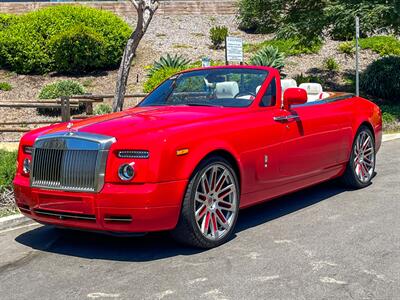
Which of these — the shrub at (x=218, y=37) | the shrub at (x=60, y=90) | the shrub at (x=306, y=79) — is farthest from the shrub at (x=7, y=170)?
the shrub at (x=218, y=37)

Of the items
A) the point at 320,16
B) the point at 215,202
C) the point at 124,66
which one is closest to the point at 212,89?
the point at 215,202

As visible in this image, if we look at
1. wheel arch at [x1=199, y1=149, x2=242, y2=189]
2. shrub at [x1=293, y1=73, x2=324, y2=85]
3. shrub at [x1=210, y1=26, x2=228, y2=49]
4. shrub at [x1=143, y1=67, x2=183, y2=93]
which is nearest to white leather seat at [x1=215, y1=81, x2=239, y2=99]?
wheel arch at [x1=199, y1=149, x2=242, y2=189]

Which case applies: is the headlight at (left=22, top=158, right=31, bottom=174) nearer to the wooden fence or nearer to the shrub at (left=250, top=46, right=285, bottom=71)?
the wooden fence

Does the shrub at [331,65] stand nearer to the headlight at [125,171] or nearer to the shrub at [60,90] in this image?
the shrub at [60,90]

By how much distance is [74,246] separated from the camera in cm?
584

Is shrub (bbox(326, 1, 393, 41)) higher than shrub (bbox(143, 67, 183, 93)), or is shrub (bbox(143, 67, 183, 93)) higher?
shrub (bbox(326, 1, 393, 41))

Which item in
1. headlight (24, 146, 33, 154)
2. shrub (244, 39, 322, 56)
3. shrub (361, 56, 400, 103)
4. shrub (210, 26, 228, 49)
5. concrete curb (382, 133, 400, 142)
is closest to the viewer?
headlight (24, 146, 33, 154)

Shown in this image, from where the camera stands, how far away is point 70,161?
528 cm

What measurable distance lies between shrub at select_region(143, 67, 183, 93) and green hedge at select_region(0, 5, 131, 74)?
3.70 meters

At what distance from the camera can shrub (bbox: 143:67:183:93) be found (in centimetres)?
1788

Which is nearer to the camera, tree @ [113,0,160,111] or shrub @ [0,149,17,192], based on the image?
shrub @ [0,149,17,192]

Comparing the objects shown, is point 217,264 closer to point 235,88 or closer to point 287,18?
point 235,88

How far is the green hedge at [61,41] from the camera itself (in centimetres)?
2103

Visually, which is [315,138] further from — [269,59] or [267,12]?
[267,12]
